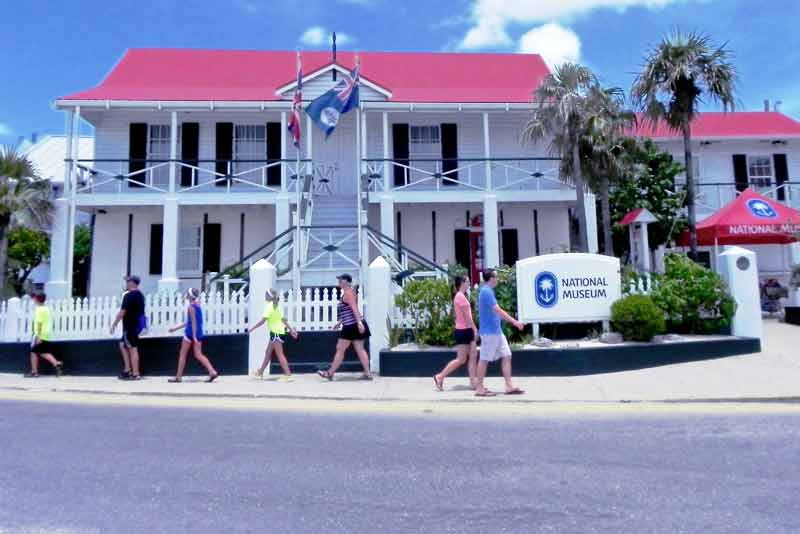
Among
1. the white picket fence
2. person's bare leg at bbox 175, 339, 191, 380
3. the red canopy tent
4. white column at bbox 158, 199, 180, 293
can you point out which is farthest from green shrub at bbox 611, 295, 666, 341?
white column at bbox 158, 199, 180, 293

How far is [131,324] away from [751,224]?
1505 centimetres

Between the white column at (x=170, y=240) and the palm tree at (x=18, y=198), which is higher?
the palm tree at (x=18, y=198)

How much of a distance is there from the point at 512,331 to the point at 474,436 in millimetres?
4473

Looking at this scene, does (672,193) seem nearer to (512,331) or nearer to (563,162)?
(563,162)

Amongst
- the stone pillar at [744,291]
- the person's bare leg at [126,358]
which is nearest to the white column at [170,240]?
the person's bare leg at [126,358]

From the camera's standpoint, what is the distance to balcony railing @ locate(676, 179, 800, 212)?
2022cm

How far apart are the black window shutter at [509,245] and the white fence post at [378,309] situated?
9.94m

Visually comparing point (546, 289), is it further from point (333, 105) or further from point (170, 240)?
point (170, 240)

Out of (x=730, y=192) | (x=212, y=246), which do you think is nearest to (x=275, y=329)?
(x=212, y=246)

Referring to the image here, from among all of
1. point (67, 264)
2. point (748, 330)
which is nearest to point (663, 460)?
point (748, 330)

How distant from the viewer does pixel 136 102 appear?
16125 millimetres

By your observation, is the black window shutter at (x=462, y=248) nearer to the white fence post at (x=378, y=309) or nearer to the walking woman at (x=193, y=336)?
the white fence post at (x=378, y=309)

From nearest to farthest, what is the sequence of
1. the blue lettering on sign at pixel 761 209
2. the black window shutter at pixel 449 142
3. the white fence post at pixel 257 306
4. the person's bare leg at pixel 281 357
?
the person's bare leg at pixel 281 357, the white fence post at pixel 257 306, the blue lettering on sign at pixel 761 209, the black window shutter at pixel 449 142

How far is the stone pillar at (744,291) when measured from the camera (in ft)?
34.3
